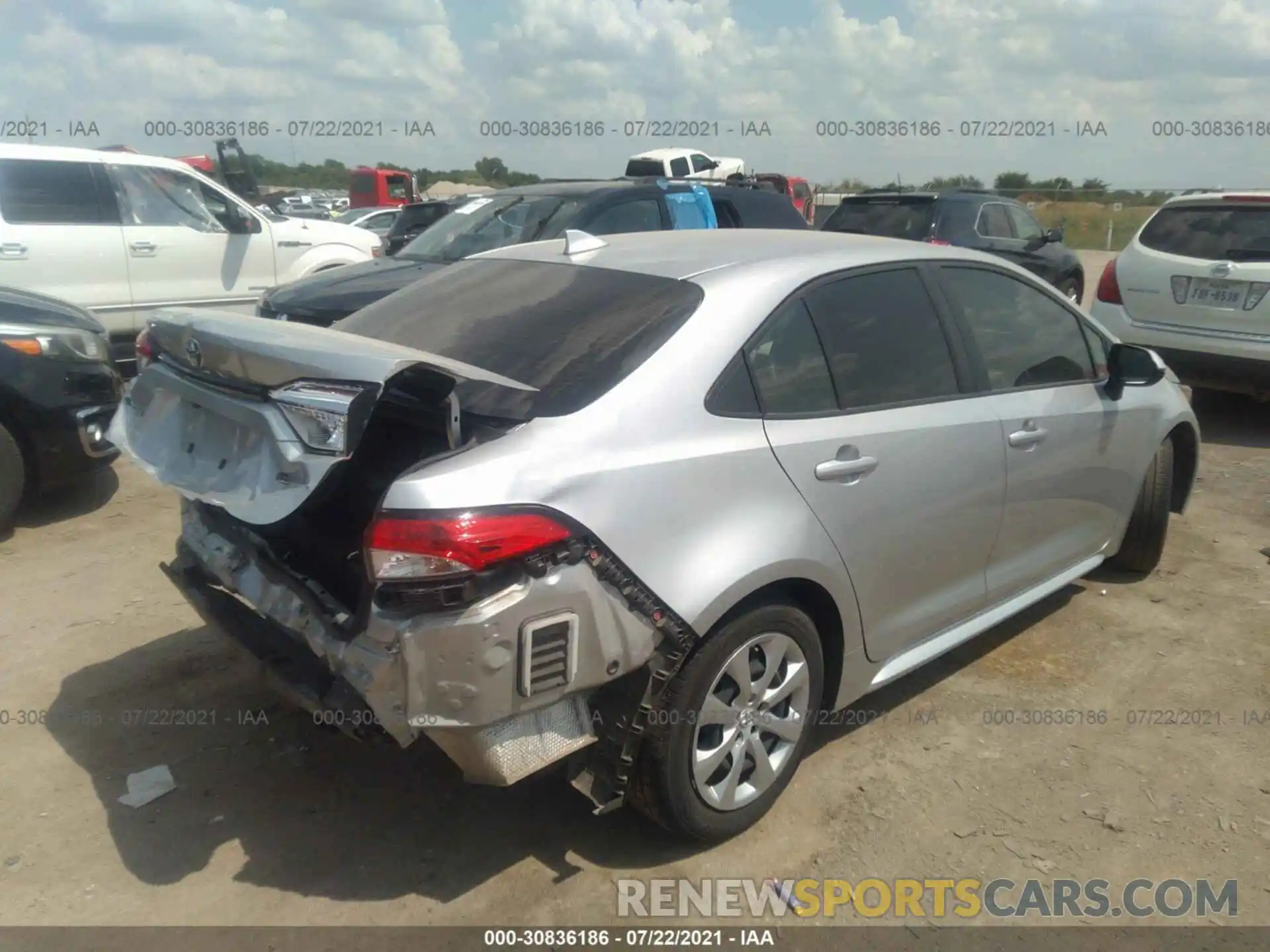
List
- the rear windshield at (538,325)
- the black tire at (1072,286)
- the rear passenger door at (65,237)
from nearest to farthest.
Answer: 1. the rear windshield at (538,325)
2. the rear passenger door at (65,237)
3. the black tire at (1072,286)

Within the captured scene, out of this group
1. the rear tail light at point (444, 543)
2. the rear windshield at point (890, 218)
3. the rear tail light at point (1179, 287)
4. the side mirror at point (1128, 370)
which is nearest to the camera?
the rear tail light at point (444, 543)

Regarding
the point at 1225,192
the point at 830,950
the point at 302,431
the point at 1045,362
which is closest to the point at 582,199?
the point at 1045,362

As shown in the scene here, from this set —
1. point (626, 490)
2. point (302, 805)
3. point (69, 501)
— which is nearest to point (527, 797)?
point (302, 805)

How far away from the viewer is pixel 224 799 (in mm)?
3041

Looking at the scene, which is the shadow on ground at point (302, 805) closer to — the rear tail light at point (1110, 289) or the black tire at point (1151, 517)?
the black tire at point (1151, 517)

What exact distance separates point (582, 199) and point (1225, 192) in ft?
15.7

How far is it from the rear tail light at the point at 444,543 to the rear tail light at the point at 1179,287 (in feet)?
21.9

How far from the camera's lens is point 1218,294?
7098 millimetres

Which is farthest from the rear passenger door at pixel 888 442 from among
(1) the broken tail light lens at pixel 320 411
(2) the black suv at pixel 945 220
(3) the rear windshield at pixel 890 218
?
(3) the rear windshield at pixel 890 218

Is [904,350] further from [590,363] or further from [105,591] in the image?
[105,591]

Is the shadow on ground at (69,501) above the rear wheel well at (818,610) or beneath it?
beneath

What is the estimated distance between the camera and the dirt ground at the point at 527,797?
8.89ft

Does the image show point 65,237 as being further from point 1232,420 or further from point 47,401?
point 1232,420

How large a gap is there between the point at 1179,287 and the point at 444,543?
22.6 ft
